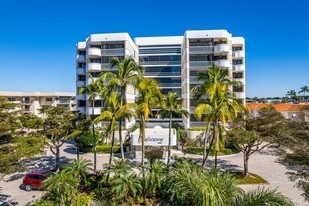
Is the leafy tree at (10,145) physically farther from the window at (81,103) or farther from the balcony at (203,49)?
the balcony at (203,49)

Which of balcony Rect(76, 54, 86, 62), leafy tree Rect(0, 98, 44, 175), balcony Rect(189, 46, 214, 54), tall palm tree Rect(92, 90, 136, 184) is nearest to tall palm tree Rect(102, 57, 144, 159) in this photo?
tall palm tree Rect(92, 90, 136, 184)

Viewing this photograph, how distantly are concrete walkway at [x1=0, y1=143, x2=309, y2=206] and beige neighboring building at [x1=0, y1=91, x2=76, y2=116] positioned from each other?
115ft

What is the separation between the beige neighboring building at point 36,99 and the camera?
53719mm

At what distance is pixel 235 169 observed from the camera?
63.3 ft

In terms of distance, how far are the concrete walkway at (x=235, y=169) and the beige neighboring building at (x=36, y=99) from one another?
3507 cm

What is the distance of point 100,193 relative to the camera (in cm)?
1294

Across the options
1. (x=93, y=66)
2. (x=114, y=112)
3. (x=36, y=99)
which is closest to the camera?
(x=114, y=112)

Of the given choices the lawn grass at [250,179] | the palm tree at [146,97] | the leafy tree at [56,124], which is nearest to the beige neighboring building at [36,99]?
the leafy tree at [56,124]

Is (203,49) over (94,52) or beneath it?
over

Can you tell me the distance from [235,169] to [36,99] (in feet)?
209

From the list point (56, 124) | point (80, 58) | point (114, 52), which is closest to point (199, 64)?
A: point (114, 52)

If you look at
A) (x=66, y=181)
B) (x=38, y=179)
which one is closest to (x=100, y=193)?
(x=66, y=181)

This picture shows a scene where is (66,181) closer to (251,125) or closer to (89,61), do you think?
(251,125)

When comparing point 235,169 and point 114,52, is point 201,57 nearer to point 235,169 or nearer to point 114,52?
point 114,52
